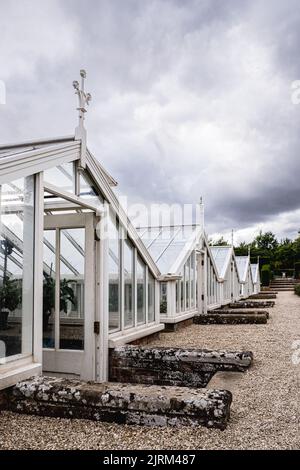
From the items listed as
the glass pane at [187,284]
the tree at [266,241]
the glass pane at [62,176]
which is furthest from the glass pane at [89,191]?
the tree at [266,241]

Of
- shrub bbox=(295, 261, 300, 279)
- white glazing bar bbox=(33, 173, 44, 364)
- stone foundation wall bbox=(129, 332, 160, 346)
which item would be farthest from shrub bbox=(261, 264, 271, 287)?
white glazing bar bbox=(33, 173, 44, 364)

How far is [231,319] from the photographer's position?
1048cm

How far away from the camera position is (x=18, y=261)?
3.80 m

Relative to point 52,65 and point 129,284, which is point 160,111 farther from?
point 129,284

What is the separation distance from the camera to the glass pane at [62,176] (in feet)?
13.9

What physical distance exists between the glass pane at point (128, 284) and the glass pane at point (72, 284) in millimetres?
1029

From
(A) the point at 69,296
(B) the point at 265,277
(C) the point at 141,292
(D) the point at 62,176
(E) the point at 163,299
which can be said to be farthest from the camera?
(B) the point at 265,277

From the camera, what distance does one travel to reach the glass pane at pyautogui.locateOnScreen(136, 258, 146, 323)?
7023 millimetres

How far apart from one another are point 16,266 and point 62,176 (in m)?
1.22

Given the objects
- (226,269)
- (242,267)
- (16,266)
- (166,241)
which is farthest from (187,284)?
(242,267)

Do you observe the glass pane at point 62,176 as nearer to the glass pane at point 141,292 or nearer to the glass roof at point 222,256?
the glass pane at point 141,292

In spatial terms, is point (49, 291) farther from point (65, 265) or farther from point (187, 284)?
point (187, 284)

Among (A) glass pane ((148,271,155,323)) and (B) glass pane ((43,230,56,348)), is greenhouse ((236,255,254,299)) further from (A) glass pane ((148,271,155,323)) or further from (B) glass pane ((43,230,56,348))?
(B) glass pane ((43,230,56,348))
